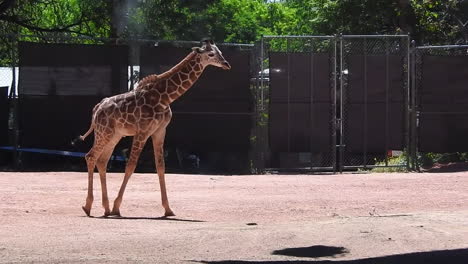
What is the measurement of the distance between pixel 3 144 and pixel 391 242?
11.0m

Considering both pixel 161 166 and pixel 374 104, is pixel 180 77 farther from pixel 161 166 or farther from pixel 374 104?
pixel 374 104

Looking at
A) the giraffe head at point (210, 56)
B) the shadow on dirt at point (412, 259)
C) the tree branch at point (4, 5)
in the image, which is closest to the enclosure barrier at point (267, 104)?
the tree branch at point (4, 5)

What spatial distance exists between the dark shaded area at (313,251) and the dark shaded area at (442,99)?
9807 mm

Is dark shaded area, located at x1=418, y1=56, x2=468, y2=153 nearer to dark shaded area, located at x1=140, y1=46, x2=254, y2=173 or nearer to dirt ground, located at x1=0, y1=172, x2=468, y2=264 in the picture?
dirt ground, located at x1=0, y1=172, x2=468, y2=264

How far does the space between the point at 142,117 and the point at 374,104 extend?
767 cm

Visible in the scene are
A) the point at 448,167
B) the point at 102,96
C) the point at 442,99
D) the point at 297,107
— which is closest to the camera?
the point at 102,96

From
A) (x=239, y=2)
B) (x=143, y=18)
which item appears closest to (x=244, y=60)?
(x=143, y=18)

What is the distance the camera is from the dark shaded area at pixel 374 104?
17.6m

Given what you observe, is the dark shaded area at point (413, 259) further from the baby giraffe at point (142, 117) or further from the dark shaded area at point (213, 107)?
the dark shaded area at point (213, 107)

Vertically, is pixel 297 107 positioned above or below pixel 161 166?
above

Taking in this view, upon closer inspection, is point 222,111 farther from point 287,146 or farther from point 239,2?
point 239,2

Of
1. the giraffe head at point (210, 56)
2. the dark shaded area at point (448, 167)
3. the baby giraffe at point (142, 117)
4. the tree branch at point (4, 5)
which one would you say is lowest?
the dark shaded area at point (448, 167)

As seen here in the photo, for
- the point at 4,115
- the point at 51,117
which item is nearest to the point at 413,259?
the point at 51,117

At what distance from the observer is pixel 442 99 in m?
17.8
